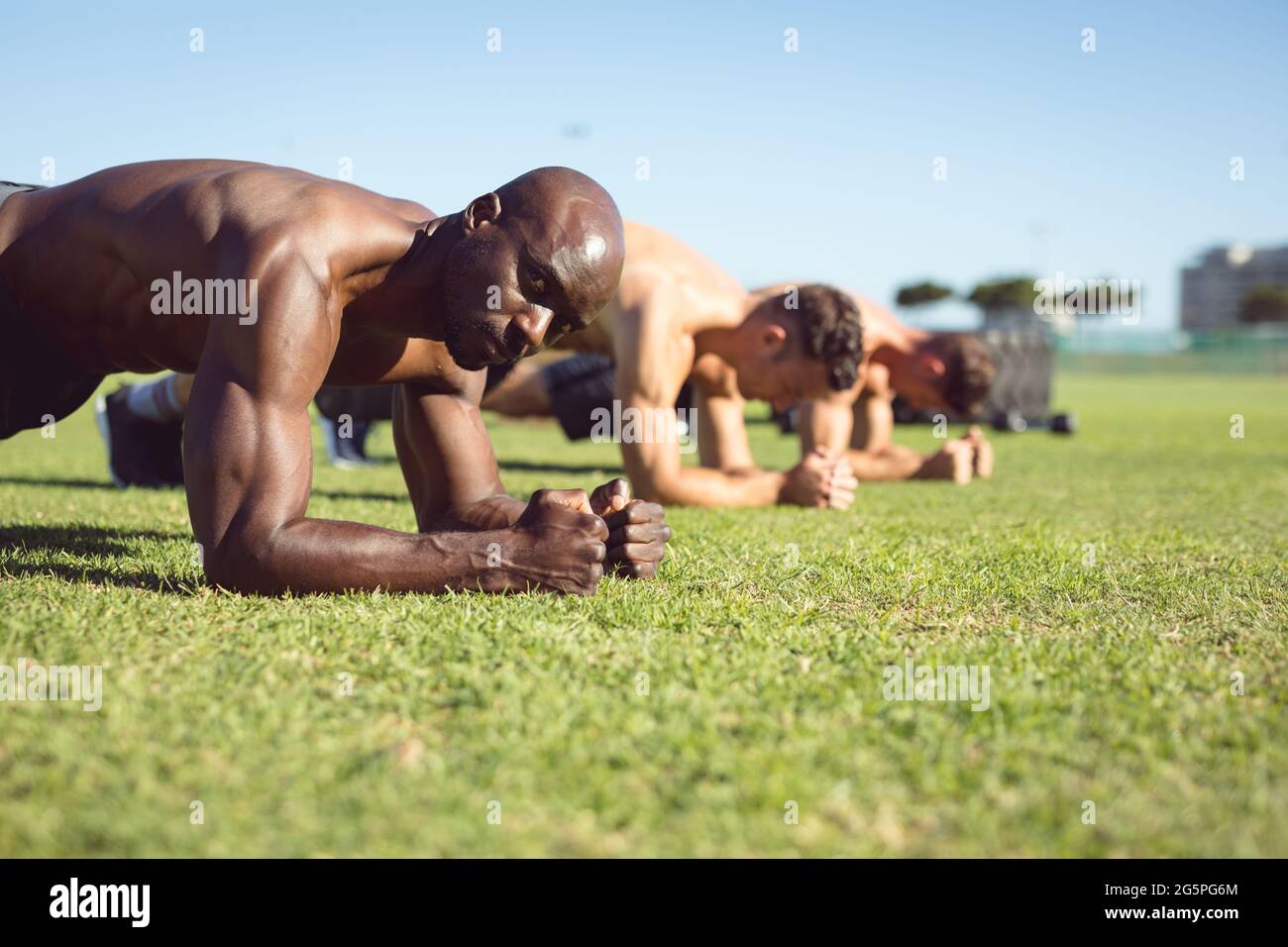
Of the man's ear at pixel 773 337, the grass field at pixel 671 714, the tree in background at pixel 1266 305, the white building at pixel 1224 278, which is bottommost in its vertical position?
the grass field at pixel 671 714

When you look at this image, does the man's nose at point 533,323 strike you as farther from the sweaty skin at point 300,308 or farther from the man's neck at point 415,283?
the man's neck at point 415,283

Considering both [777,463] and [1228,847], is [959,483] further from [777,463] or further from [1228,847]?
[1228,847]

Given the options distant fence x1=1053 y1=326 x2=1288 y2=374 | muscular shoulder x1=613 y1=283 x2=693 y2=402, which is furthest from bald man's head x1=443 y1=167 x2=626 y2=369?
distant fence x1=1053 y1=326 x2=1288 y2=374

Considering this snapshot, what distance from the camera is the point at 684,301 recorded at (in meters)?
6.01

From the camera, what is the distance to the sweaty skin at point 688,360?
577 cm

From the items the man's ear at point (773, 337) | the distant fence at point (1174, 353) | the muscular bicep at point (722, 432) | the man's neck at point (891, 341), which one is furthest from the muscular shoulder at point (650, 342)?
the distant fence at point (1174, 353)

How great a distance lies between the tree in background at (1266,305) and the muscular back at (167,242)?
4916 inches

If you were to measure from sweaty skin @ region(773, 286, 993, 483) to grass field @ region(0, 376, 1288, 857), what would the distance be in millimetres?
3188

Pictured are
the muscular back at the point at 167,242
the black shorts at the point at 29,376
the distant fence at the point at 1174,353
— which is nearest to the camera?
the muscular back at the point at 167,242

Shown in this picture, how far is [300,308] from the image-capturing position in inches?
112

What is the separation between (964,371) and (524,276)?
5.25 metres

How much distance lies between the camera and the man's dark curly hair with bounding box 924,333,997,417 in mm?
7578
